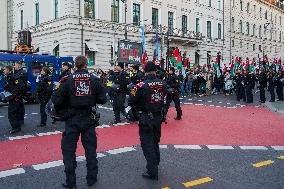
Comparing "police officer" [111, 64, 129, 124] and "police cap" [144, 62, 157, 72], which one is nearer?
"police cap" [144, 62, 157, 72]

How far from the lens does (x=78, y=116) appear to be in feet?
19.0

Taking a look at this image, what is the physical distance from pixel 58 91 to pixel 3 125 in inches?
291

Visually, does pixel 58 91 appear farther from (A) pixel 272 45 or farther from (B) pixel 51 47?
(A) pixel 272 45

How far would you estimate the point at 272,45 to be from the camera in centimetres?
6844

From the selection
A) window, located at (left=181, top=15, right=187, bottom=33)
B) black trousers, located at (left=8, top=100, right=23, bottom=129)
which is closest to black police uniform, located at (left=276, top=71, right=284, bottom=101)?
black trousers, located at (left=8, top=100, right=23, bottom=129)

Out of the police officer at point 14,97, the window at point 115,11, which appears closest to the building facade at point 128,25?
the window at point 115,11

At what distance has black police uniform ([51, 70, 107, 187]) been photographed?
5719 mm

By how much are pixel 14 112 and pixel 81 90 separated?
5.63 meters

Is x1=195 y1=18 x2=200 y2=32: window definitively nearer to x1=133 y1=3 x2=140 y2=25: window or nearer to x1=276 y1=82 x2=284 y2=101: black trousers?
x1=133 y1=3 x2=140 y2=25: window

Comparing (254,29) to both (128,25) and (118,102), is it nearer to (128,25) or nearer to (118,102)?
(128,25)

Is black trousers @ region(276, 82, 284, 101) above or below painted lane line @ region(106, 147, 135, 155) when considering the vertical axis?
above

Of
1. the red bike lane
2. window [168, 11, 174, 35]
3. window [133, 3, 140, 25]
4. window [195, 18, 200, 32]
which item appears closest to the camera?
the red bike lane

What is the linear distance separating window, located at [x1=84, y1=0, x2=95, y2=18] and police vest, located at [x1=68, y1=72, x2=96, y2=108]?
2858 centimetres

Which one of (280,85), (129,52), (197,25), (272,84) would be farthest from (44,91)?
(197,25)
